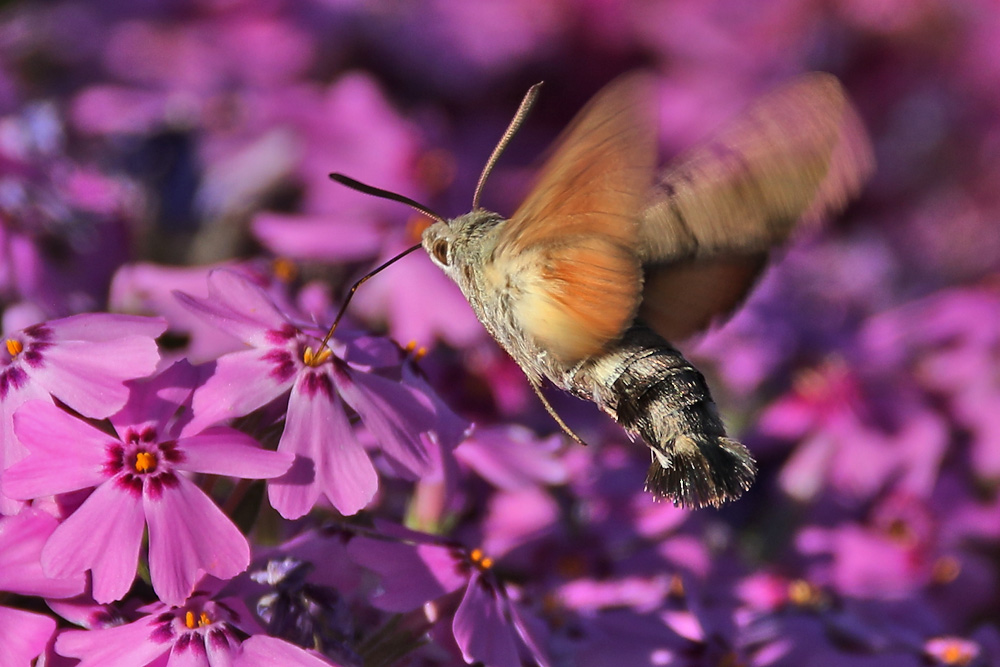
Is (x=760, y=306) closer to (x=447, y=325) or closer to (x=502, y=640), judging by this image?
(x=447, y=325)

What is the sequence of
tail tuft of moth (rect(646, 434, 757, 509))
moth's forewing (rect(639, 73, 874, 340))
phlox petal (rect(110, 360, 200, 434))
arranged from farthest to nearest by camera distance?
1. moth's forewing (rect(639, 73, 874, 340))
2. tail tuft of moth (rect(646, 434, 757, 509))
3. phlox petal (rect(110, 360, 200, 434))

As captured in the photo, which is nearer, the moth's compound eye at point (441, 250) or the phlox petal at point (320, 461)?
the phlox petal at point (320, 461)

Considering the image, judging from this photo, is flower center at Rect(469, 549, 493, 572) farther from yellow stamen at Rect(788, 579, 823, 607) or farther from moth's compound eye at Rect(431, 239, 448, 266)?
yellow stamen at Rect(788, 579, 823, 607)

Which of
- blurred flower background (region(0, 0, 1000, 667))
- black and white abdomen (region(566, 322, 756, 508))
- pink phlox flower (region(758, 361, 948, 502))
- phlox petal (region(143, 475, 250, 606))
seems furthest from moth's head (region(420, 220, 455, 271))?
pink phlox flower (region(758, 361, 948, 502))

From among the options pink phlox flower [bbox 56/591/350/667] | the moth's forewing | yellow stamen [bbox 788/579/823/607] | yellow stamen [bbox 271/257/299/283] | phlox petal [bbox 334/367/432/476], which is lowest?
pink phlox flower [bbox 56/591/350/667]

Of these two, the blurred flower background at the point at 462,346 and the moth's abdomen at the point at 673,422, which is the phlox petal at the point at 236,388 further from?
the moth's abdomen at the point at 673,422

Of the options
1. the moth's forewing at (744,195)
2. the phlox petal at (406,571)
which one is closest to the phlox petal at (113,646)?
the phlox petal at (406,571)
